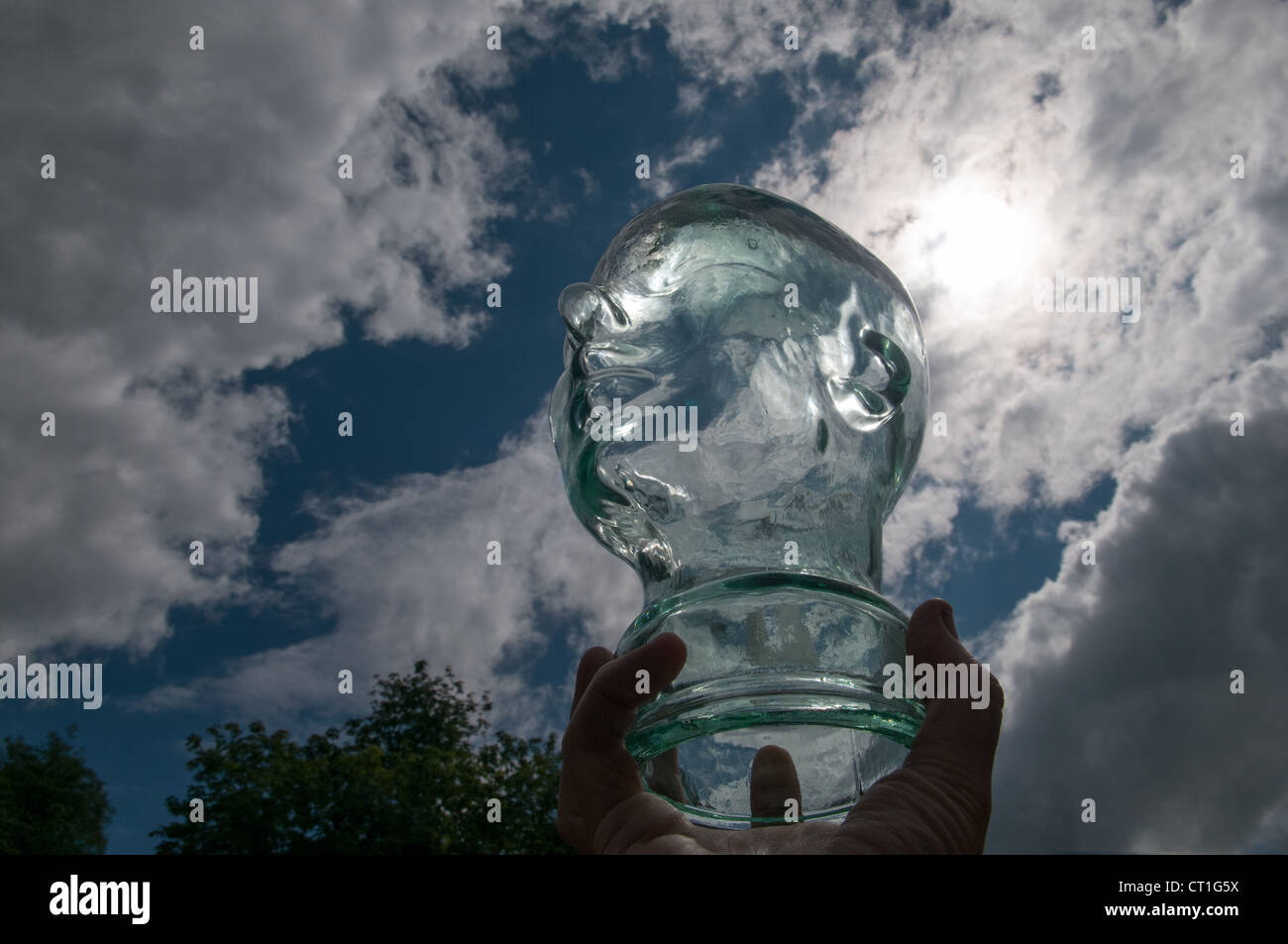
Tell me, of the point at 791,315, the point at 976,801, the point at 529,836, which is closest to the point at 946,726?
the point at 976,801

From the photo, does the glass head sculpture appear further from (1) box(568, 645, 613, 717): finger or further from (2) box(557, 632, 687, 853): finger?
(1) box(568, 645, 613, 717): finger

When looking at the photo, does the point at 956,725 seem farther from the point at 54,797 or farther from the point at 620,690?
the point at 54,797

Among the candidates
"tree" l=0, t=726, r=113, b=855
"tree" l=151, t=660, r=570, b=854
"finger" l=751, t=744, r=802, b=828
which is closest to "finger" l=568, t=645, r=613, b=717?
"finger" l=751, t=744, r=802, b=828

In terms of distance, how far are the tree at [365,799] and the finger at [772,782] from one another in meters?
20.7

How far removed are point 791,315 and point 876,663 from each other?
0.77 m

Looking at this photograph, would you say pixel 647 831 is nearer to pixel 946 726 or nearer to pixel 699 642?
pixel 699 642

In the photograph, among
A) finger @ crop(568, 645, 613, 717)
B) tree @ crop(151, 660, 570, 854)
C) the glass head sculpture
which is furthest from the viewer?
tree @ crop(151, 660, 570, 854)

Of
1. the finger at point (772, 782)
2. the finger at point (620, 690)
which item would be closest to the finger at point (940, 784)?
the finger at point (772, 782)

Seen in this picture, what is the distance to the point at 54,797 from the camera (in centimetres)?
3091

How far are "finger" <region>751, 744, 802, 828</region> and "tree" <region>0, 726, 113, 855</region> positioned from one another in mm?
33227

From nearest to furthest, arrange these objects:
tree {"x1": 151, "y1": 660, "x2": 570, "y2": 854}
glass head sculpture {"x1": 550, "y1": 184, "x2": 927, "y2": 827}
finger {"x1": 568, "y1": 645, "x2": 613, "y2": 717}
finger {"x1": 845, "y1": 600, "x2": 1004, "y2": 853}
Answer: finger {"x1": 845, "y1": 600, "x2": 1004, "y2": 853} < glass head sculpture {"x1": 550, "y1": 184, "x2": 927, "y2": 827} < finger {"x1": 568, "y1": 645, "x2": 613, "y2": 717} < tree {"x1": 151, "y1": 660, "x2": 570, "y2": 854}

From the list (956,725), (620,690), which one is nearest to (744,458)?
(620,690)

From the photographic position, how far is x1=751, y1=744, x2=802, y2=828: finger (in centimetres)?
202

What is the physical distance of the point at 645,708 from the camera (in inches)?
75.6
